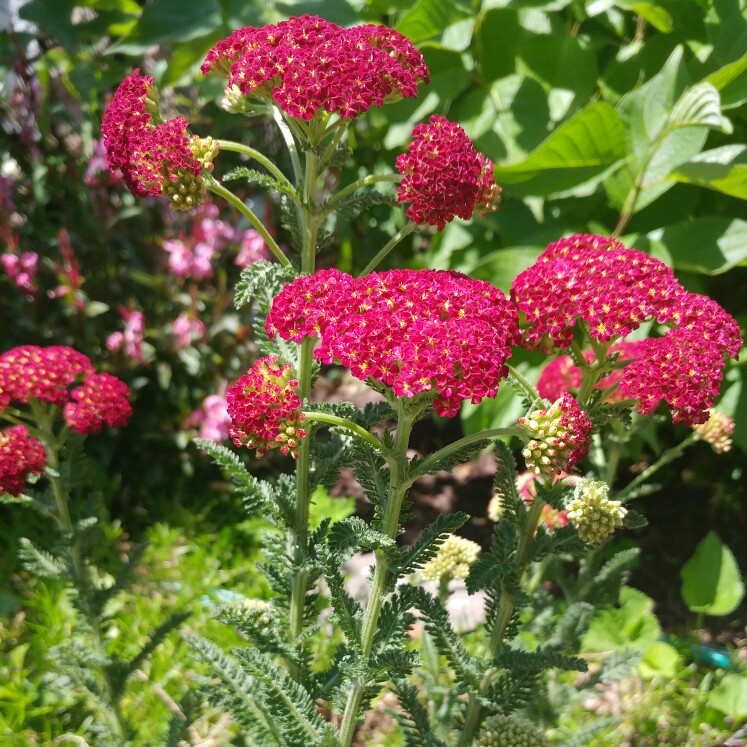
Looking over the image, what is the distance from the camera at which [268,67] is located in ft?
3.83

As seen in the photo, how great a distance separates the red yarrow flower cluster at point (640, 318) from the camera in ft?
3.73

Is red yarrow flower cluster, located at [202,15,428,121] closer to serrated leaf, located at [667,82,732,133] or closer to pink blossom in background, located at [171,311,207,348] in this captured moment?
serrated leaf, located at [667,82,732,133]

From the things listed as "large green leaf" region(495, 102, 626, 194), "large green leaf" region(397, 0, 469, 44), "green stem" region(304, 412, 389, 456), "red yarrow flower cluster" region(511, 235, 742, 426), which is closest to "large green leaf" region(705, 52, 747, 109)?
"large green leaf" region(495, 102, 626, 194)

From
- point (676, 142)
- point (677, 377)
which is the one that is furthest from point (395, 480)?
point (676, 142)

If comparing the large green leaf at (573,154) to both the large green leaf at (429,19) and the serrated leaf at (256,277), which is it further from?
the serrated leaf at (256,277)

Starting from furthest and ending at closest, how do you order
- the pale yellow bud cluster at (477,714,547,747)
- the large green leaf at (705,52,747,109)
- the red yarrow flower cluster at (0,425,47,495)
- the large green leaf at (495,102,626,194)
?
1. the large green leaf at (495,102,626,194)
2. the large green leaf at (705,52,747,109)
3. the pale yellow bud cluster at (477,714,547,747)
4. the red yarrow flower cluster at (0,425,47,495)

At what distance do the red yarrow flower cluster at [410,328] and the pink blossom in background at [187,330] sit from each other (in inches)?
71.2

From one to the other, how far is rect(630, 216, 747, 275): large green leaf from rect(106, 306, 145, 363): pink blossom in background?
1.72m

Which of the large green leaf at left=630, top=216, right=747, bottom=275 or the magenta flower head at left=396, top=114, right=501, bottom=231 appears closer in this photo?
the magenta flower head at left=396, top=114, right=501, bottom=231

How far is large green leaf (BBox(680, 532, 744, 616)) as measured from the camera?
2.21 meters

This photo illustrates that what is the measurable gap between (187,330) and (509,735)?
1.85 metres

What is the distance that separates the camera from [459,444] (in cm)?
112

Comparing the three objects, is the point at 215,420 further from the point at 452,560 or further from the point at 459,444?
the point at 459,444

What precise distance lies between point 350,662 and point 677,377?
2.27 ft
